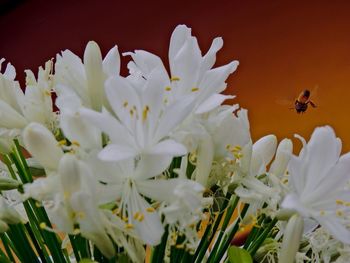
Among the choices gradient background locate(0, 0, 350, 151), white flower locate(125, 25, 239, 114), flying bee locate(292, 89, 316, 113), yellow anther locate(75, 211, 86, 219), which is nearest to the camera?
yellow anther locate(75, 211, 86, 219)

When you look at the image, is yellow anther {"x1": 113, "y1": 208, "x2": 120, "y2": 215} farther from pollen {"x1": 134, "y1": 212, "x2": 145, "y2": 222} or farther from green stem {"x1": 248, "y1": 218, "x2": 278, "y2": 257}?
green stem {"x1": 248, "y1": 218, "x2": 278, "y2": 257}

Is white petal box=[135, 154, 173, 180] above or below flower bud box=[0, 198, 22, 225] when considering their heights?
above

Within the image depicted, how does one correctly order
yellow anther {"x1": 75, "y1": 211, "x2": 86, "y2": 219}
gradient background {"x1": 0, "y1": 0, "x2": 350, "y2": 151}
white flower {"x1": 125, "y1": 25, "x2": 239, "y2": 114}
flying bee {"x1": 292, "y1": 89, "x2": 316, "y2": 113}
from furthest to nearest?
gradient background {"x1": 0, "y1": 0, "x2": 350, "y2": 151}, flying bee {"x1": 292, "y1": 89, "x2": 316, "y2": 113}, white flower {"x1": 125, "y1": 25, "x2": 239, "y2": 114}, yellow anther {"x1": 75, "y1": 211, "x2": 86, "y2": 219}

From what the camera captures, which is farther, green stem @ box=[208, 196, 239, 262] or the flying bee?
the flying bee

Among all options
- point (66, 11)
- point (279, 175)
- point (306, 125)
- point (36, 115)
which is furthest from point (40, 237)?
point (66, 11)

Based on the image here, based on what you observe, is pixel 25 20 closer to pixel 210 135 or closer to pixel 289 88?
pixel 289 88

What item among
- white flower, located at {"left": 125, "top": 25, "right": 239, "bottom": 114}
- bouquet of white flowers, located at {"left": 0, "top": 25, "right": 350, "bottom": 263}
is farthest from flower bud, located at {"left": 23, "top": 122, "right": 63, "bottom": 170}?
white flower, located at {"left": 125, "top": 25, "right": 239, "bottom": 114}

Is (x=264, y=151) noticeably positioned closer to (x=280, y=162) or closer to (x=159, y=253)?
(x=280, y=162)

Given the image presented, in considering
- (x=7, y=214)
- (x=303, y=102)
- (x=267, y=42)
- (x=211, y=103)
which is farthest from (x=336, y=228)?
(x=267, y=42)

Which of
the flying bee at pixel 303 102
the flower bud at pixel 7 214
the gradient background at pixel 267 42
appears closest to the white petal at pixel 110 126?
the flower bud at pixel 7 214
